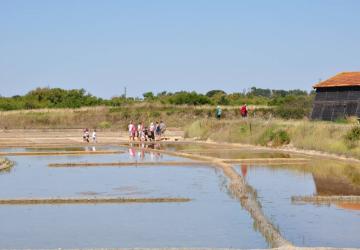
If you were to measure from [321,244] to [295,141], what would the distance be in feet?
64.5

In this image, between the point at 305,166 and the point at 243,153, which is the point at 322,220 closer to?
the point at 305,166

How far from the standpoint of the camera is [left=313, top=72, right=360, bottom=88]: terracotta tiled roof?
3578 cm

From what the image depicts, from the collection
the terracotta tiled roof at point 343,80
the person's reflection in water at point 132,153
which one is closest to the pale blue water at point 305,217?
the person's reflection in water at point 132,153

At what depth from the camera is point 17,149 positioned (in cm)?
3400

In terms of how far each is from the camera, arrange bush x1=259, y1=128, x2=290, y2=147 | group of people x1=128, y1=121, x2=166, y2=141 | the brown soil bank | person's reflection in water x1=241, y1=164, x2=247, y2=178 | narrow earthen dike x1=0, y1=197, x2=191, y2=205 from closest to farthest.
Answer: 1. narrow earthen dike x1=0, y1=197, x2=191, y2=205
2. person's reflection in water x1=241, y1=164, x2=247, y2=178
3. the brown soil bank
4. bush x1=259, y1=128, x2=290, y2=147
5. group of people x1=128, y1=121, x2=166, y2=141

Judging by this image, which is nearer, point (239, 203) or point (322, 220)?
point (322, 220)

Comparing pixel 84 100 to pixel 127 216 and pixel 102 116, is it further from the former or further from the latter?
pixel 127 216

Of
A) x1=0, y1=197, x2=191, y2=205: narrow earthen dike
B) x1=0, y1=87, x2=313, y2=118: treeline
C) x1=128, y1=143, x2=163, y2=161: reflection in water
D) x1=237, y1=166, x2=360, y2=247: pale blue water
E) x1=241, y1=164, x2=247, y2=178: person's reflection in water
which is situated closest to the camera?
x1=237, y1=166, x2=360, y2=247: pale blue water

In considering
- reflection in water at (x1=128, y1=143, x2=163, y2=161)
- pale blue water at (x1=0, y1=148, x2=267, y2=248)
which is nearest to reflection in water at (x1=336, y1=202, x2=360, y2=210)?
pale blue water at (x1=0, y1=148, x2=267, y2=248)

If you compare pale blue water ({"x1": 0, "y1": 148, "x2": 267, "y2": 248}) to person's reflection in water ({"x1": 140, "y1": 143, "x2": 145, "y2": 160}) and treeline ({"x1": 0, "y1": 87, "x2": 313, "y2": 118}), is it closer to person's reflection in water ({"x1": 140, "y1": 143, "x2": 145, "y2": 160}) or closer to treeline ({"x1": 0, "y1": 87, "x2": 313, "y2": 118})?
person's reflection in water ({"x1": 140, "y1": 143, "x2": 145, "y2": 160})

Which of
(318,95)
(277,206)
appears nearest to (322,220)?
(277,206)

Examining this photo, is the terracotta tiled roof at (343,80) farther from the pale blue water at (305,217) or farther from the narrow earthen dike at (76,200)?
the narrow earthen dike at (76,200)

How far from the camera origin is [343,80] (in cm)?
3675

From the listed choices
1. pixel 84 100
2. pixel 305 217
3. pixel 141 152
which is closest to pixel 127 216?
pixel 305 217
